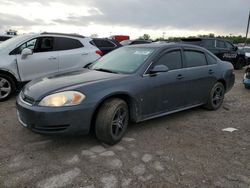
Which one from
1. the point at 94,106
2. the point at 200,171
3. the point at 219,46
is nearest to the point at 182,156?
the point at 200,171

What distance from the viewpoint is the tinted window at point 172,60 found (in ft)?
16.3

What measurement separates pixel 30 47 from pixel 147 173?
4874 millimetres

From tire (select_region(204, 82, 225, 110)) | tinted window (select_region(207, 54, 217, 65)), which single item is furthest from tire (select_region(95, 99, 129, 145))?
tinted window (select_region(207, 54, 217, 65))

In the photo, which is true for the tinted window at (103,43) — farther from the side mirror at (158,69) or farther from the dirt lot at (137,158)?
the side mirror at (158,69)

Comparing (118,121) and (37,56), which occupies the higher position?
(37,56)

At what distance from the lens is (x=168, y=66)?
198 inches

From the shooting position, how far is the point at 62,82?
412 cm

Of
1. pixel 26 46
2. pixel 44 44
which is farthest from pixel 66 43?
pixel 26 46

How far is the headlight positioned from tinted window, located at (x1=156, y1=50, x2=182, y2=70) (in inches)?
66.4

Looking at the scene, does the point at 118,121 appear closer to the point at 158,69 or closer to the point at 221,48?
the point at 158,69

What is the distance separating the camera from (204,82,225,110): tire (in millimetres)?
6016

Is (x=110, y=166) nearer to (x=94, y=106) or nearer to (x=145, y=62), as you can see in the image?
(x=94, y=106)

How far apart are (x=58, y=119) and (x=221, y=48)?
12327mm

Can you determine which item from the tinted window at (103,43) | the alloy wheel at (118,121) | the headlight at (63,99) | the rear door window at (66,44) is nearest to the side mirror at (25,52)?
the rear door window at (66,44)
